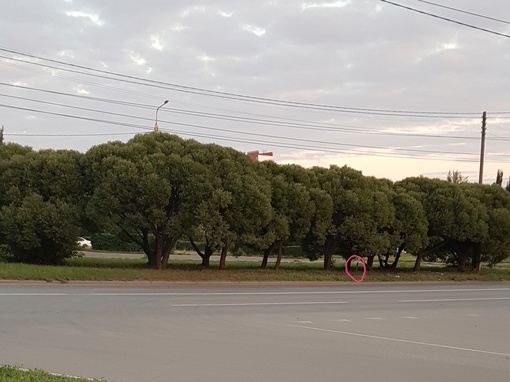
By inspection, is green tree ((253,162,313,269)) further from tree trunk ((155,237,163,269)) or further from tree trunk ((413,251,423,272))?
tree trunk ((413,251,423,272))

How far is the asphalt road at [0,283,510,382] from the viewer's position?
8008mm

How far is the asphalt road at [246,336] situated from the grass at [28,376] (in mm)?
643

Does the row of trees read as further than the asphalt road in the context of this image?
Yes

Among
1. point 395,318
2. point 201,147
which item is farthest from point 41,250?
point 395,318

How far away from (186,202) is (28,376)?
60.5ft

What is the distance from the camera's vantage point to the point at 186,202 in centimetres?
2478

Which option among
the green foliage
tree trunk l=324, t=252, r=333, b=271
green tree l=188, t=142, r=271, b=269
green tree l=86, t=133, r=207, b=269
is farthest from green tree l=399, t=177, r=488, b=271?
the green foliage

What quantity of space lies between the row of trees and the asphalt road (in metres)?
6.03

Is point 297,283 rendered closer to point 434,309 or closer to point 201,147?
point 201,147

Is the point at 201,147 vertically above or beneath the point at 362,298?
above

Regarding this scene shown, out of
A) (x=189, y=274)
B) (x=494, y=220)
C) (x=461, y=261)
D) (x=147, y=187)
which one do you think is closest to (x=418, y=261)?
(x=461, y=261)

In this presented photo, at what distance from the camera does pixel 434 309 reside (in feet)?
55.0

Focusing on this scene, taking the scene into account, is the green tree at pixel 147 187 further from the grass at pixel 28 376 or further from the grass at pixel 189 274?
the grass at pixel 28 376

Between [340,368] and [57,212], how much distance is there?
18100 millimetres
